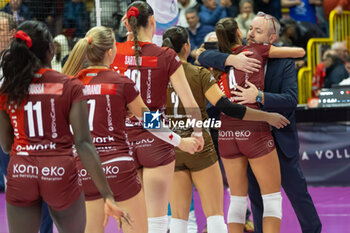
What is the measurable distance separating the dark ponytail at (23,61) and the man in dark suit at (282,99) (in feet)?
6.63

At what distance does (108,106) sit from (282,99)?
1.78 m

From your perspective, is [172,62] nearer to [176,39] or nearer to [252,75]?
[176,39]

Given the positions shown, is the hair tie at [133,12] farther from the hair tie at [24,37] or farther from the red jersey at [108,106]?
the hair tie at [24,37]

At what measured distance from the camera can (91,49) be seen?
12.4 ft


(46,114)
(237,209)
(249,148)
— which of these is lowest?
(237,209)

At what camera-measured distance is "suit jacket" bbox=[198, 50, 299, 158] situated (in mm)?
4891

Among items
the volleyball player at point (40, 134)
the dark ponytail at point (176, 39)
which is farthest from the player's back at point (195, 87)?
the volleyball player at point (40, 134)

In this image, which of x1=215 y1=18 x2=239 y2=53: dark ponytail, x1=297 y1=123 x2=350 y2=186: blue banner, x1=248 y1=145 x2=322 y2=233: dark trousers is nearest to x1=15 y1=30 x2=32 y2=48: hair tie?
x1=215 y1=18 x2=239 y2=53: dark ponytail

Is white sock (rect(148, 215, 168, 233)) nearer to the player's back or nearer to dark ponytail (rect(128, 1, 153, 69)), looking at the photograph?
the player's back

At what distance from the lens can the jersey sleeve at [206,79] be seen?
4.66 metres

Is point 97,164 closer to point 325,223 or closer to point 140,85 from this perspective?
point 140,85

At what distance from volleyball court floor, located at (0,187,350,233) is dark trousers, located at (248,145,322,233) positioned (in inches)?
34.2

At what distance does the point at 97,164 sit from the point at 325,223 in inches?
155

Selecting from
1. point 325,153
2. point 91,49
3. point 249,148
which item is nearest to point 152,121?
point 91,49
